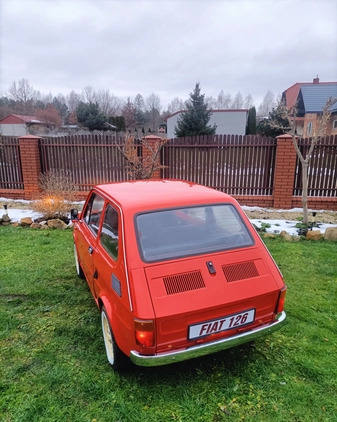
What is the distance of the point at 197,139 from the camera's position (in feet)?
30.2

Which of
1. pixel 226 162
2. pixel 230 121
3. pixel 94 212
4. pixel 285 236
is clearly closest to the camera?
pixel 94 212

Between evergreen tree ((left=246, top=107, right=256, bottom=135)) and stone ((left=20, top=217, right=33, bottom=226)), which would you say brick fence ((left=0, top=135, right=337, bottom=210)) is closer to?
stone ((left=20, top=217, right=33, bottom=226))

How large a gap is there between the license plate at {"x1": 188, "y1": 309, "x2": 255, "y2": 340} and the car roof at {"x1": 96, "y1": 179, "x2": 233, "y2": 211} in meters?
1.01

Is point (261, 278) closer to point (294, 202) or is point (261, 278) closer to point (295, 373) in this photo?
point (295, 373)

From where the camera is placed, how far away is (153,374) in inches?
100

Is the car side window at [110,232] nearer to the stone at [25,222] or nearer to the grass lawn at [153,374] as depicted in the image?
the grass lawn at [153,374]

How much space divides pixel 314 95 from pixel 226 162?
949 inches

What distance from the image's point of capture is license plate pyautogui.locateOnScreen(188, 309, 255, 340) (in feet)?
7.18

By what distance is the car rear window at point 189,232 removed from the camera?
94.8 inches

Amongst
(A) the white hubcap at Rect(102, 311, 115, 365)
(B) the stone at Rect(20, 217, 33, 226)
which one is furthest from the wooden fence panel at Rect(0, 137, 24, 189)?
(A) the white hubcap at Rect(102, 311, 115, 365)

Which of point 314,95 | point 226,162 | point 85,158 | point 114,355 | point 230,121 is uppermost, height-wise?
point 314,95

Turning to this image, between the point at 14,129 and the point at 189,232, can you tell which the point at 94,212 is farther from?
the point at 14,129

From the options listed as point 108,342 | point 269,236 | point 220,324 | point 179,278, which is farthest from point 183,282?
point 269,236

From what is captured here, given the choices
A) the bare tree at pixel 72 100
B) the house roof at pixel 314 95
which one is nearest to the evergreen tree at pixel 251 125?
the house roof at pixel 314 95
